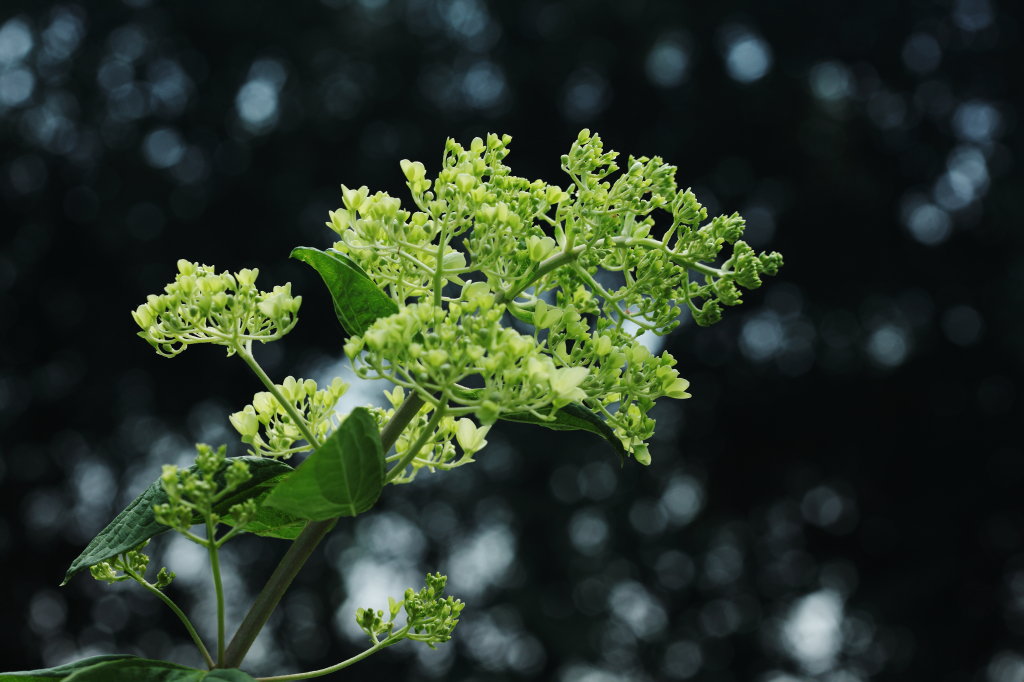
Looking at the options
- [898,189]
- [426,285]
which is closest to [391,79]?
[898,189]

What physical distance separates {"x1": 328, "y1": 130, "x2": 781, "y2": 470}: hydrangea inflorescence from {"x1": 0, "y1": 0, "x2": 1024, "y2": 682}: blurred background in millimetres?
6966

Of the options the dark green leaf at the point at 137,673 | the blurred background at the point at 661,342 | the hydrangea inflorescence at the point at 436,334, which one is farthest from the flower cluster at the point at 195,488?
the blurred background at the point at 661,342

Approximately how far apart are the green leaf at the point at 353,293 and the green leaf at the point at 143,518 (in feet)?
0.42

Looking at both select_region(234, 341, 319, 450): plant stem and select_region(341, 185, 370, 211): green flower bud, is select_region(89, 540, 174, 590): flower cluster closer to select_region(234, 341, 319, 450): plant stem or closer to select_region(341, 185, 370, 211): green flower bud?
select_region(234, 341, 319, 450): plant stem

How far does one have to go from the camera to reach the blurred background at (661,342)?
784cm

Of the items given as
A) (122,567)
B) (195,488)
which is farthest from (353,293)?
(122,567)

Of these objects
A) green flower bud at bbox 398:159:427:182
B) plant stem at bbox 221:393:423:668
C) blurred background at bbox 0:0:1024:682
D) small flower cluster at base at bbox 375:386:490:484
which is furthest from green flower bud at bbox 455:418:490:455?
blurred background at bbox 0:0:1024:682

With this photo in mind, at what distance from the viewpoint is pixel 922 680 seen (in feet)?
25.7

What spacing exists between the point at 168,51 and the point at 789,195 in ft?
18.5

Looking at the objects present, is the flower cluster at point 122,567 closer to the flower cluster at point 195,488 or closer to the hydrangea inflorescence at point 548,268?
the flower cluster at point 195,488

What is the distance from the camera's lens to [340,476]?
0.67 m

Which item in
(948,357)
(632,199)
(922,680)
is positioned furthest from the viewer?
(948,357)

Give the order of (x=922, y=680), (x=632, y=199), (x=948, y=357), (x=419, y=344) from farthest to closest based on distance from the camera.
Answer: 1. (x=948, y=357)
2. (x=922, y=680)
3. (x=632, y=199)
4. (x=419, y=344)

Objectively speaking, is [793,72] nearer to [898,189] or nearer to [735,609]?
[898,189]
